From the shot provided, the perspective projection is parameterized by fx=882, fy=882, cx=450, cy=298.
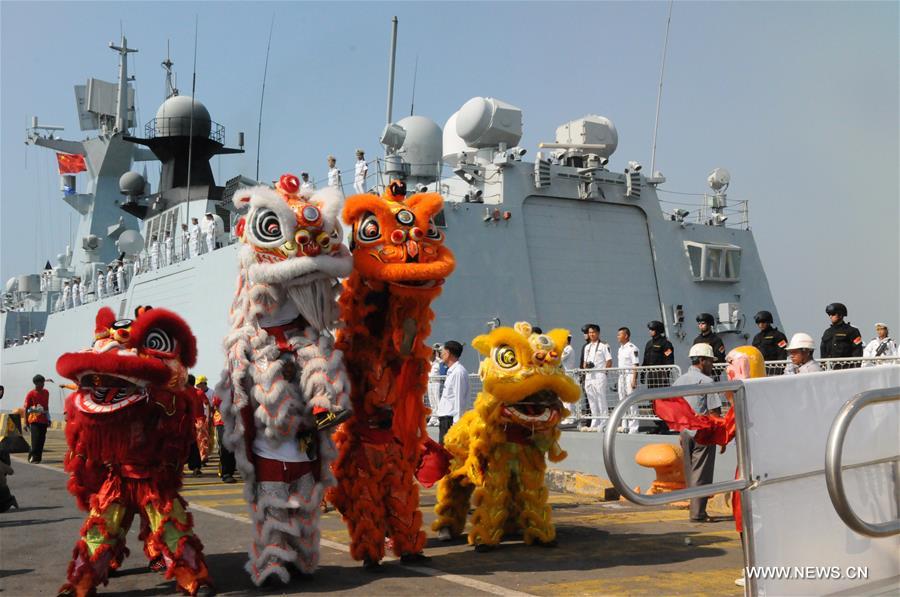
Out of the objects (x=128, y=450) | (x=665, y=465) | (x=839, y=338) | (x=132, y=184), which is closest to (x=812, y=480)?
(x=128, y=450)

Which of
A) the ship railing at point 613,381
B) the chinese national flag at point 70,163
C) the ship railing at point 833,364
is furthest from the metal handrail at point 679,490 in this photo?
the chinese national flag at point 70,163

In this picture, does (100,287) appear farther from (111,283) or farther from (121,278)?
(121,278)

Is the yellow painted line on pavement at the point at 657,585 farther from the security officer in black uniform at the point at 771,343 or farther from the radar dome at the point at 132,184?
the radar dome at the point at 132,184

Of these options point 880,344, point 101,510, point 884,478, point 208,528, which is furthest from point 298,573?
point 880,344

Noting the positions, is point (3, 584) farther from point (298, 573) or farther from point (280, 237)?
point (280, 237)

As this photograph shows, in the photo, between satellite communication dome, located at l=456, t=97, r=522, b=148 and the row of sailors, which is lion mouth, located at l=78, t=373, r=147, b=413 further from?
the row of sailors

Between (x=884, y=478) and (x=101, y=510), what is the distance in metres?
4.31

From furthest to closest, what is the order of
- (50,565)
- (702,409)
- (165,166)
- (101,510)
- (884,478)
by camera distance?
(165,166)
(702,409)
(50,565)
(101,510)
(884,478)

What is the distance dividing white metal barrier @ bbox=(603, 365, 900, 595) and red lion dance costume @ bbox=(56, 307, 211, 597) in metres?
2.89

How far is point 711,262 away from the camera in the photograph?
18469 mm

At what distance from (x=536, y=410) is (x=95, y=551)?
3.15m

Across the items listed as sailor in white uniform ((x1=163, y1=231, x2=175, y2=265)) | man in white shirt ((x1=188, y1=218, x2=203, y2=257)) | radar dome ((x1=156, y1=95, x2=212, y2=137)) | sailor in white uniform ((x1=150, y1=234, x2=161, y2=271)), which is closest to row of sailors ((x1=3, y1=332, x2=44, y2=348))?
radar dome ((x1=156, y1=95, x2=212, y2=137))

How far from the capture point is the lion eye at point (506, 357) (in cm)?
650

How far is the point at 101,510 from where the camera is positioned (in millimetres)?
5164
